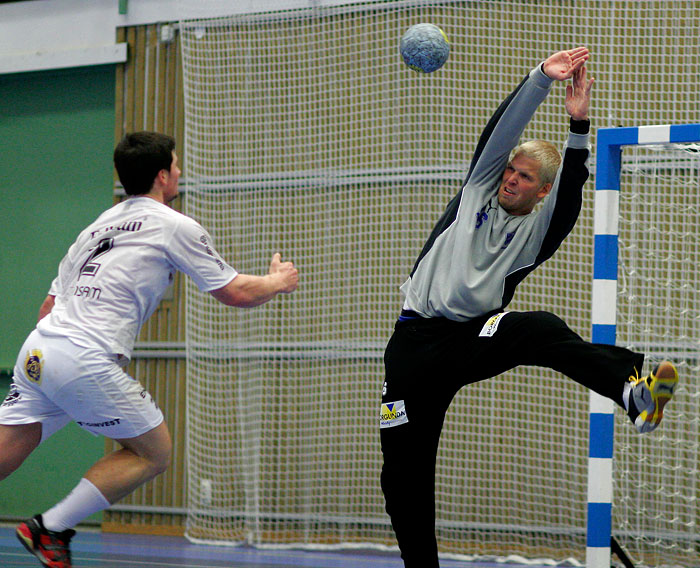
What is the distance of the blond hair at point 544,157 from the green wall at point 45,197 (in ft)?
18.4

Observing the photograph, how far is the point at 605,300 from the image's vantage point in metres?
4.58

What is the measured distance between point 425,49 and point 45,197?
532cm

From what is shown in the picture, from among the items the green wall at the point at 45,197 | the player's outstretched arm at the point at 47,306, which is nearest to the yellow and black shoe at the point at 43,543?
the player's outstretched arm at the point at 47,306

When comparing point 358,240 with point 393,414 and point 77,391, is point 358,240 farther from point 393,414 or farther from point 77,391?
point 77,391

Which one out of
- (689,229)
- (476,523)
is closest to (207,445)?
(476,523)

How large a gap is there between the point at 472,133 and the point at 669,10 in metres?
1.66

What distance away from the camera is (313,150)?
25.0 feet

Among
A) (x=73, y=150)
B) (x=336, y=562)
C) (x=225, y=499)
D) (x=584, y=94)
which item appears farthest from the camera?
(x=73, y=150)

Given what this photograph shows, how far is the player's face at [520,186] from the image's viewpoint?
3.70 metres

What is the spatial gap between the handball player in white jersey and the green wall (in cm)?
466

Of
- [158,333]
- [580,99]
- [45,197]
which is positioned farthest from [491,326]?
[45,197]

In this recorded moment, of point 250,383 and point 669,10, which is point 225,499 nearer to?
point 250,383

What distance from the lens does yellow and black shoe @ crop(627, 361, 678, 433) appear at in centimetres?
307

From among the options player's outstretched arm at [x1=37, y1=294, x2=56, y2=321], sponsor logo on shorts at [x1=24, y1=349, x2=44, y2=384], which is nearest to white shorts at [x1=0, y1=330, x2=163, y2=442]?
sponsor logo on shorts at [x1=24, y1=349, x2=44, y2=384]
